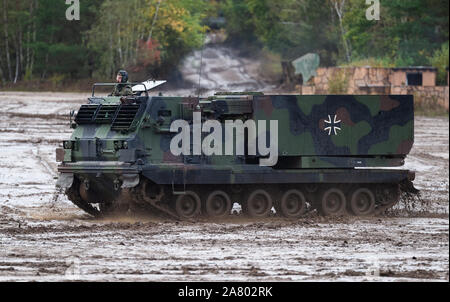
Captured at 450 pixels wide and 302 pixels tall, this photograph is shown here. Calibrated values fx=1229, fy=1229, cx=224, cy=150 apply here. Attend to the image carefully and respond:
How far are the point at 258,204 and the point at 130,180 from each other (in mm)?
2360

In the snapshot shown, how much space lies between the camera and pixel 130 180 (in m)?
18.1

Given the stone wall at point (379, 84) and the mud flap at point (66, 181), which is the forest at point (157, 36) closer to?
the stone wall at point (379, 84)

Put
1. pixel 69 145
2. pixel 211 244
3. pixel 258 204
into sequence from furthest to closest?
pixel 258 204 < pixel 69 145 < pixel 211 244

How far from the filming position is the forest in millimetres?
37469

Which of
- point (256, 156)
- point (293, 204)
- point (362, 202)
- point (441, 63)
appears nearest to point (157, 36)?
point (441, 63)

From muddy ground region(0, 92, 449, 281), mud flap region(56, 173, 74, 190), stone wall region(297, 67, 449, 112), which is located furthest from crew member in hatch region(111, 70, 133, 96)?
stone wall region(297, 67, 449, 112)

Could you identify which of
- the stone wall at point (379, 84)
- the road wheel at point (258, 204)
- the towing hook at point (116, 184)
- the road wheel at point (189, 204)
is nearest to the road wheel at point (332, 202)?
the road wheel at point (258, 204)

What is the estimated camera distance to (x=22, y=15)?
124ft

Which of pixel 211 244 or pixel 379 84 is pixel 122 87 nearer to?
pixel 211 244

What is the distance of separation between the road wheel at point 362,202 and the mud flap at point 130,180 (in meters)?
3.80

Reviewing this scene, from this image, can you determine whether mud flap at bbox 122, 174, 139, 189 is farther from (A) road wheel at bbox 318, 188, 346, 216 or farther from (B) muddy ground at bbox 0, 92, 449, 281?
(A) road wheel at bbox 318, 188, 346, 216

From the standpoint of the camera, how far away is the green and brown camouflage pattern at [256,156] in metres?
18.4

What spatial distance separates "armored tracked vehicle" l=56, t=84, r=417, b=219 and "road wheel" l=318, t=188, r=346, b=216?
0.05 feet

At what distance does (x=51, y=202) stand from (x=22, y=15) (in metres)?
17.8
